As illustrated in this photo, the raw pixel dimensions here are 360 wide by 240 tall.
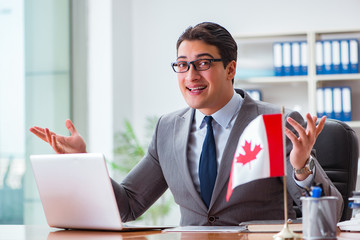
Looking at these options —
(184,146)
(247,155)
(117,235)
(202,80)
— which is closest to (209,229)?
(117,235)

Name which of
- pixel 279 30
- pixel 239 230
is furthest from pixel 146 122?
pixel 239 230

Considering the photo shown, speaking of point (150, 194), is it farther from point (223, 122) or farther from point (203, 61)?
point (203, 61)

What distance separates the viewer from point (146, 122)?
552cm

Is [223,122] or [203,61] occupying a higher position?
[203,61]

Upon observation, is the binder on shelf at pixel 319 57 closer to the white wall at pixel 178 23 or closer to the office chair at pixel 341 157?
the white wall at pixel 178 23

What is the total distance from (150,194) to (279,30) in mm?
3238

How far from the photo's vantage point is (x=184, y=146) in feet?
7.26

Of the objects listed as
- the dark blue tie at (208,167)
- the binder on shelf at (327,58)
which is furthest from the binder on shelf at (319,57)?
the dark blue tie at (208,167)

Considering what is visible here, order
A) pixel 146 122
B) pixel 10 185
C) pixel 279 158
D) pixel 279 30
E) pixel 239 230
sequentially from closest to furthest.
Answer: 1. pixel 279 158
2. pixel 239 230
3. pixel 10 185
4. pixel 279 30
5. pixel 146 122

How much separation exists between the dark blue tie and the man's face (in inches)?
4.2

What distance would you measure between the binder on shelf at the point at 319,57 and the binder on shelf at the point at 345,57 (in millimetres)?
159

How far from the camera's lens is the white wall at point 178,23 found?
5.12 metres

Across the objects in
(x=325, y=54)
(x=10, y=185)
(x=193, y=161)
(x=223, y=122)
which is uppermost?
(x=325, y=54)

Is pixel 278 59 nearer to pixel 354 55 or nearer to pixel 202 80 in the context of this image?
pixel 354 55
